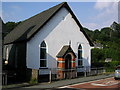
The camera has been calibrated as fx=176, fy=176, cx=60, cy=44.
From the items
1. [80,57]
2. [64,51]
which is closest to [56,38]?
[64,51]

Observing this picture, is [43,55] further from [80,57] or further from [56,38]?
[80,57]

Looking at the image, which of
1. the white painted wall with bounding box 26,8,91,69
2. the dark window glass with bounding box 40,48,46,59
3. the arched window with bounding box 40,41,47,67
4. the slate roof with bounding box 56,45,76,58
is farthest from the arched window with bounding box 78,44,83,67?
the dark window glass with bounding box 40,48,46,59

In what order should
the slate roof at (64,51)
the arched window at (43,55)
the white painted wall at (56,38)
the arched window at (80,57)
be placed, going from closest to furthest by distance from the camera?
the white painted wall at (56,38) < the arched window at (43,55) < the slate roof at (64,51) < the arched window at (80,57)

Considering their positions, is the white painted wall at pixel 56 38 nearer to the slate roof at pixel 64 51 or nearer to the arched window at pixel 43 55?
the arched window at pixel 43 55

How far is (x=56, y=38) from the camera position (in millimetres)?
20469

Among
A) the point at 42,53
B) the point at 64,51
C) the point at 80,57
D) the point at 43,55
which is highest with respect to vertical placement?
the point at 64,51

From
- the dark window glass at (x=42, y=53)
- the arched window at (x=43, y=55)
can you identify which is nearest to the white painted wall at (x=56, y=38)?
the arched window at (x=43, y=55)

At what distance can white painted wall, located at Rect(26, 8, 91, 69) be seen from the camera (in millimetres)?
18641

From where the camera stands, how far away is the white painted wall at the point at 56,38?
61.2 ft

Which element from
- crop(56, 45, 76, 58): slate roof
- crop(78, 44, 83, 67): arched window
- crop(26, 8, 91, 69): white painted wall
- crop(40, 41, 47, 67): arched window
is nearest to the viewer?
crop(26, 8, 91, 69): white painted wall

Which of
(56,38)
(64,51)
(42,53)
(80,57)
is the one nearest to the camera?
(42,53)

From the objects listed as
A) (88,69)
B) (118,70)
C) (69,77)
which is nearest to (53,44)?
(69,77)

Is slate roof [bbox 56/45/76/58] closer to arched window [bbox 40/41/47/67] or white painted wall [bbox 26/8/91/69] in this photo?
white painted wall [bbox 26/8/91/69]

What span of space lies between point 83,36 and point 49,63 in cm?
627
